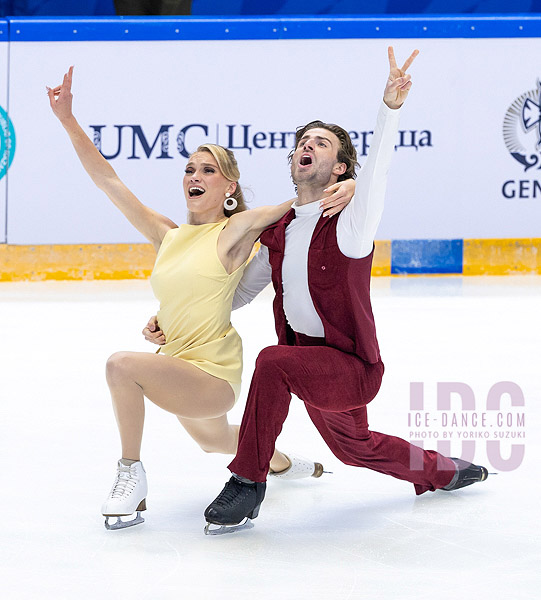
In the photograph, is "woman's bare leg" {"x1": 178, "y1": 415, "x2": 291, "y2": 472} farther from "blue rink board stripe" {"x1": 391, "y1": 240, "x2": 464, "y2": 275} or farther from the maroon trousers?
"blue rink board stripe" {"x1": 391, "y1": 240, "x2": 464, "y2": 275}

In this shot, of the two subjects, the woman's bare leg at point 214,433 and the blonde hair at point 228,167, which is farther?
the blonde hair at point 228,167

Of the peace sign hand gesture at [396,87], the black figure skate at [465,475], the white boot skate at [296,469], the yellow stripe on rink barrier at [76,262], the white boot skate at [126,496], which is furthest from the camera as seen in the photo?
the yellow stripe on rink barrier at [76,262]

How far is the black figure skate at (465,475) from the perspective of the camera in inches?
104

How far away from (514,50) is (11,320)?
360 centimetres

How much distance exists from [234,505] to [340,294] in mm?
536

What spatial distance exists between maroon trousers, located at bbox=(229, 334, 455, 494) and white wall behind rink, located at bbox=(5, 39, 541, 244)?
160 inches

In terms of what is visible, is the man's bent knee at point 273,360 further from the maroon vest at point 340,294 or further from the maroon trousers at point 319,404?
the maroon vest at point 340,294

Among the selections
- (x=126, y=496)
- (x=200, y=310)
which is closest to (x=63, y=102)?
(x=200, y=310)

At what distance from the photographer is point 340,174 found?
256 centimetres

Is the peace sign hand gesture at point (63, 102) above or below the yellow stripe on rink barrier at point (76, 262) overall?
above

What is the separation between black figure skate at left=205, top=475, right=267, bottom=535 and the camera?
2.30 m

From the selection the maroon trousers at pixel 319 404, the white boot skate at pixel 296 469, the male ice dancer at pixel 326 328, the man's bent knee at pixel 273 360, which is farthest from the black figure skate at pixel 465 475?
the man's bent knee at pixel 273 360

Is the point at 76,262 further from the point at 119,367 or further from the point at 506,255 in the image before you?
the point at 119,367

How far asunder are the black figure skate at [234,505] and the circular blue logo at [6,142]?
14.6 ft
